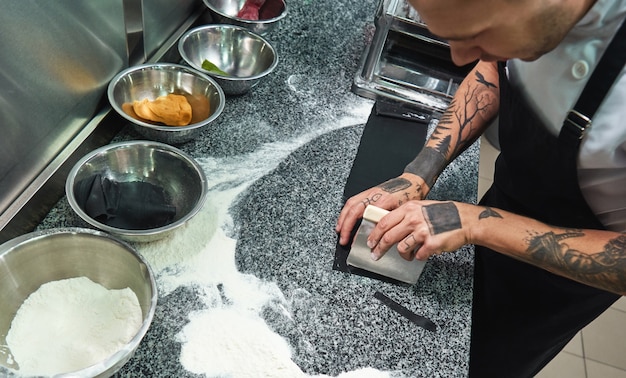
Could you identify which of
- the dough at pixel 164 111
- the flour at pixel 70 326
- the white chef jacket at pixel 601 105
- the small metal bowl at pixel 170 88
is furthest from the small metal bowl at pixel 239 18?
the flour at pixel 70 326

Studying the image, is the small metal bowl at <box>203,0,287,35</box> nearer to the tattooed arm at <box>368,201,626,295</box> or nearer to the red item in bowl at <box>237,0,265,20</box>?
the red item in bowl at <box>237,0,265,20</box>

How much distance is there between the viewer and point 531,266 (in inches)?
47.6

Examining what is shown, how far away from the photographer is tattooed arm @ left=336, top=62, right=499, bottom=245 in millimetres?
1118

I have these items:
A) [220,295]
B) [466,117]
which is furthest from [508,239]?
[220,295]

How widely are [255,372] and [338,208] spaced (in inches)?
17.1

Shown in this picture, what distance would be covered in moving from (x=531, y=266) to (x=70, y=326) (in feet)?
3.24

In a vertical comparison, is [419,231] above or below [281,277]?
above

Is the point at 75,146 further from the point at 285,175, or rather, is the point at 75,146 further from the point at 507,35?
the point at 507,35

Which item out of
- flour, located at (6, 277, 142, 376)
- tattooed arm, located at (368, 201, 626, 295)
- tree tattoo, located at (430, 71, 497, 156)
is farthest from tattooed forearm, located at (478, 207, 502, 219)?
flour, located at (6, 277, 142, 376)

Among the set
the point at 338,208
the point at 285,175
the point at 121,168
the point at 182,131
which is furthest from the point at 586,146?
the point at 121,168

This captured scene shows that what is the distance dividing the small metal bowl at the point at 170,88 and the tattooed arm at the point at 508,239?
1.67 feet

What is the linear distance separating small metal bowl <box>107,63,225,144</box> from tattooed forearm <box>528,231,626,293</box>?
0.76m

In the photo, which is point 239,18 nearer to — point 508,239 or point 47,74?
point 47,74

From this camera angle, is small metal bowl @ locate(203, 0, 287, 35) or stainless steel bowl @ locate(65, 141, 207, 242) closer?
stainless steel bowl @ locate(65, 141, 207, 242)
